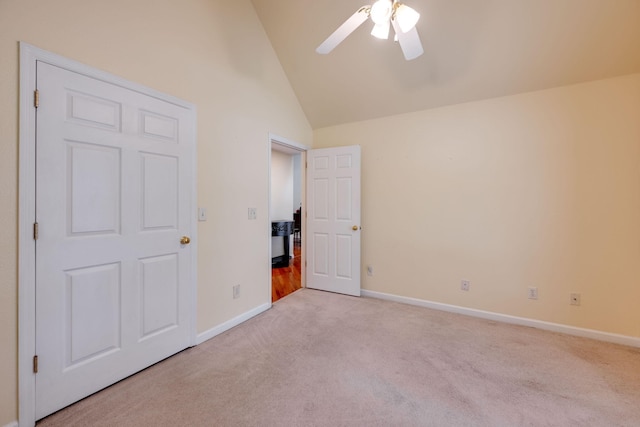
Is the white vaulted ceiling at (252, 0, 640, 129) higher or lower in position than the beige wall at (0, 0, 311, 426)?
higher

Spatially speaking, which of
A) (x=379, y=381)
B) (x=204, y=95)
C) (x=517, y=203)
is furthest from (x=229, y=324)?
(x=517, y=203)

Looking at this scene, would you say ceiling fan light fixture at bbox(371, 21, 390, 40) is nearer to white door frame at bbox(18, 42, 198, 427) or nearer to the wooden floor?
white door frame at bbox(18, 42, 198, 427)

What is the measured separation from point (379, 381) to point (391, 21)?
2372 millimetres

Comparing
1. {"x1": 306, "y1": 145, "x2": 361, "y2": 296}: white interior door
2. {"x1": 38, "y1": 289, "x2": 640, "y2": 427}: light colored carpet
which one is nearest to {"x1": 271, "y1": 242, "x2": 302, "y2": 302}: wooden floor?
{"x1": 306, "y1": 145, "x2": 361, "y2": 296}: white interior door

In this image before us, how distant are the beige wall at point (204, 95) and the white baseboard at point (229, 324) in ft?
0.17

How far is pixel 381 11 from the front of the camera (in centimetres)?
156

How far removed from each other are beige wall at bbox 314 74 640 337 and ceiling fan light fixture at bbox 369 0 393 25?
1.73 meters

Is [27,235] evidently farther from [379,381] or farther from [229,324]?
[379,381]

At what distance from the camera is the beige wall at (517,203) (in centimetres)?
233

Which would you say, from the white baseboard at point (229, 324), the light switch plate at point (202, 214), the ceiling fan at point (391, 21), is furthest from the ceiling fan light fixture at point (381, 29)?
the white baseboard at point (229, 324)

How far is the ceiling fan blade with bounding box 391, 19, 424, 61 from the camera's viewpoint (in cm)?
162

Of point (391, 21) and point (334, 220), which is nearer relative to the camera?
point (391, 21)

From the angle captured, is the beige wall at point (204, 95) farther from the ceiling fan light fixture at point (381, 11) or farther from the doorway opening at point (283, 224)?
the ceiling fan light fixture at point (381, 11)

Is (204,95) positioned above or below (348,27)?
below
